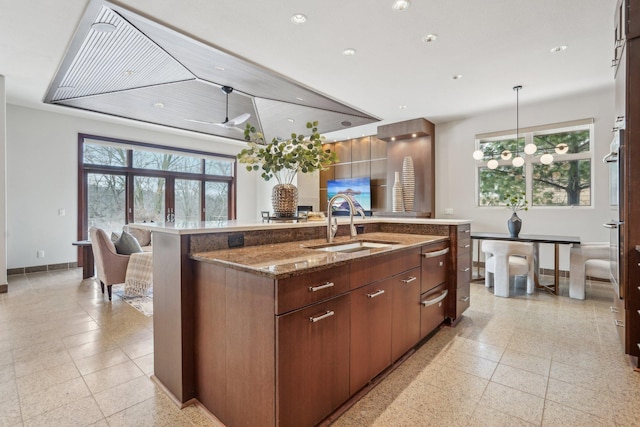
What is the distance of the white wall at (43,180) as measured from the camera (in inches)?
201

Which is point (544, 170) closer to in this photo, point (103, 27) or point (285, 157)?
point (285, 157)

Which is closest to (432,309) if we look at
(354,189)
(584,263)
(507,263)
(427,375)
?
(427,375)

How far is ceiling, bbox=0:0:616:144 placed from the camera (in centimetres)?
265

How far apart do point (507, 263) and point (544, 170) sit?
2.37 meters

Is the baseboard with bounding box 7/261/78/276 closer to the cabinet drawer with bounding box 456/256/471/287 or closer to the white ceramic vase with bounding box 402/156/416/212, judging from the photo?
the white ceramic vase with bounding box 402/156/416/212

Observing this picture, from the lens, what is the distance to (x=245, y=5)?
8.39 feet

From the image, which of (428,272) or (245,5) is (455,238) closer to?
(428,272)

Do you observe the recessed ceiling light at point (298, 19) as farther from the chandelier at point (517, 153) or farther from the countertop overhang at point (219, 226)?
the chandelier at point (517, 153)

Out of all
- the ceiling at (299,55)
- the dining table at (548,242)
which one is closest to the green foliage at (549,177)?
the ceiling at (299,55)

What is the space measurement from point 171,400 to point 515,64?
15.4ft

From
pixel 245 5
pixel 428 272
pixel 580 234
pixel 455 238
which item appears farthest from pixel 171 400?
Answer: pixel 580 234

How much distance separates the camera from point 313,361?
141 centimetres

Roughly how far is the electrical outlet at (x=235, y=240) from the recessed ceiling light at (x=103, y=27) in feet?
8.19

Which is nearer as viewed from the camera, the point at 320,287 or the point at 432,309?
the point at 320,287
